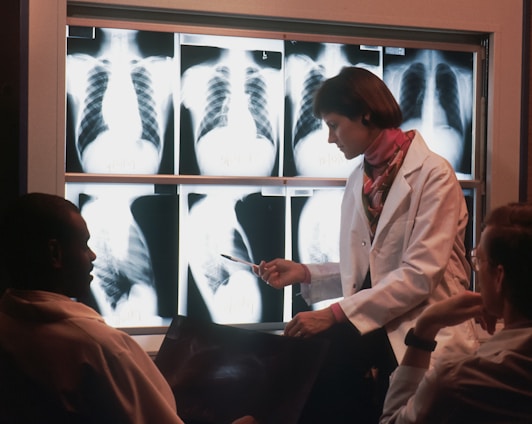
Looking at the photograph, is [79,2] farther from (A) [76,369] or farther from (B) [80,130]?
(A) [76,369]

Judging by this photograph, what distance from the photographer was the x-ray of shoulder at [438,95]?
2846mm

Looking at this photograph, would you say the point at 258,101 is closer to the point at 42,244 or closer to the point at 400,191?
the point at 400,191

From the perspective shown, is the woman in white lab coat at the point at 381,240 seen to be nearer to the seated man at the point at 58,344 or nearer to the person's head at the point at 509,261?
the person's head at the point at 509,261

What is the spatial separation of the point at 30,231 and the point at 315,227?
1446mm

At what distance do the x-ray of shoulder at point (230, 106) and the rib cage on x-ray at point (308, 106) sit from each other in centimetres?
7

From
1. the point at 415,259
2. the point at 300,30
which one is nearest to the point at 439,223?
the point at 415,259

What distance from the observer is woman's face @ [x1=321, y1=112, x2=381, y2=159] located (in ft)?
7.91

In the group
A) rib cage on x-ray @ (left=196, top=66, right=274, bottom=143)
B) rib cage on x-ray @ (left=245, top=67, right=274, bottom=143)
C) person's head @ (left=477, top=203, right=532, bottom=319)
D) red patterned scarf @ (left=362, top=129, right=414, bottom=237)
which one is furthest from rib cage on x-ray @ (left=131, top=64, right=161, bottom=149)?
person's head @ (left=477, top=203, right=532, bottom=319)

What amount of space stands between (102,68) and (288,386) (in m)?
1.31

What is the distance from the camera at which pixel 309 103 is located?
9.02 feet

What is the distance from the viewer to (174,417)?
147cm

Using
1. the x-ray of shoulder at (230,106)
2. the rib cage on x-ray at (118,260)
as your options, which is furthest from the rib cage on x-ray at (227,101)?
the rib cage on x-ray at (118,260)

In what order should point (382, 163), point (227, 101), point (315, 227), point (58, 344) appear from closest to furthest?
point (58, 344) → point (382, 163) → point (227, 101) → point (315, 227)

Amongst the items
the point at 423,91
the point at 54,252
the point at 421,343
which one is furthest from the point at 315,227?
the point at 54,252
